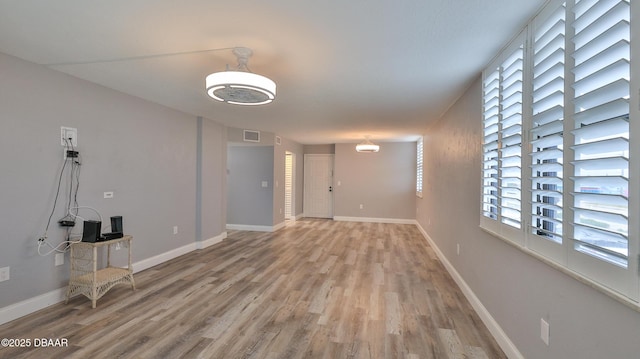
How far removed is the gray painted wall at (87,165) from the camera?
8.54 ft

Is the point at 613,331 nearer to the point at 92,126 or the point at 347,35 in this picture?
the point at 347,35

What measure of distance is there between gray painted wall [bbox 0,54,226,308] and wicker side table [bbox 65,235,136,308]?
0.44ft

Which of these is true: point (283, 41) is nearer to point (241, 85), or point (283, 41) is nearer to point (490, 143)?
point (241, 85)

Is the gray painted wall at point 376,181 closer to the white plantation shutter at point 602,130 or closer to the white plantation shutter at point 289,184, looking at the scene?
the white plantation shutter at point 289,184

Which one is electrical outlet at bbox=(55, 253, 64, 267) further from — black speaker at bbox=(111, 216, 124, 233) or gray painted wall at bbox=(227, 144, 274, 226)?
gray painted wall at bbox=(227, 144, 274, 226)

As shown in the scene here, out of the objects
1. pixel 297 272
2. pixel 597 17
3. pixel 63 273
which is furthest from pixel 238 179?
pixel 597 17

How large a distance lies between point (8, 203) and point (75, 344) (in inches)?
56.2

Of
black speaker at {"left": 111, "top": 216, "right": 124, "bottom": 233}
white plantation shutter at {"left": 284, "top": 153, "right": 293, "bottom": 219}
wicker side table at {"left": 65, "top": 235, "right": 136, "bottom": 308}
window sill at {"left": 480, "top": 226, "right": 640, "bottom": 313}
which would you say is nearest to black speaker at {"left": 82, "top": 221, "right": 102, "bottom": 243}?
wicker side table at {"left": 65, "top": 235, "right": 136, "bottom": 308}

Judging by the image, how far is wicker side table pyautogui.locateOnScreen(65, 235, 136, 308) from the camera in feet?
9.34

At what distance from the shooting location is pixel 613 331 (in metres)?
1.20

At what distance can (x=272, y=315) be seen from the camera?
106 inches

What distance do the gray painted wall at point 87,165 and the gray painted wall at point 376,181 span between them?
4370 mm

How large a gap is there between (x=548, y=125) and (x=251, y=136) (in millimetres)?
5547

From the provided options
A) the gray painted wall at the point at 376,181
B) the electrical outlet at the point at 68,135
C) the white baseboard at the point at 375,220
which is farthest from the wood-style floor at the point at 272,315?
the gray painted wall at the point at 376,181
